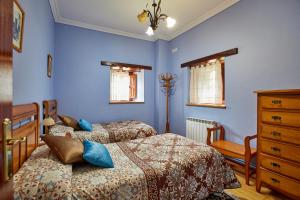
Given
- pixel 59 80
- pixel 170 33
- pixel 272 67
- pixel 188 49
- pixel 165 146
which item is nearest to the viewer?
pixel 165 146

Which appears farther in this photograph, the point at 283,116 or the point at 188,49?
the point at 188,49

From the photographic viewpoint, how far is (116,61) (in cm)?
395

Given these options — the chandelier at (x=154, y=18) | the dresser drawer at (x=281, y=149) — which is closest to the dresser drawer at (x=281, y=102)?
the dresser drawer at (x=281, y=149)

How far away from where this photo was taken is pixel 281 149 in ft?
5.78

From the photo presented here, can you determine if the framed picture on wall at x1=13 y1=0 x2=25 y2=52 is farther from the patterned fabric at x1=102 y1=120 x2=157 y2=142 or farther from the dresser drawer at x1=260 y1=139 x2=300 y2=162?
the dresser drawer at x1=260 y1=139 x2=300 y2=162

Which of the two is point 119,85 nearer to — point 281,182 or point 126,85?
point 126,85

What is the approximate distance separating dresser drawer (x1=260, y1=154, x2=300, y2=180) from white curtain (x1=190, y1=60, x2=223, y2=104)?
1.34 m

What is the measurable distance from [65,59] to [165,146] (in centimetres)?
292

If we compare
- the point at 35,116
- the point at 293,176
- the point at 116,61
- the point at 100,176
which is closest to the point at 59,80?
the point at 116,61

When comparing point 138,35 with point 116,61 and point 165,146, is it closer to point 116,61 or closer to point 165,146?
point 116,61

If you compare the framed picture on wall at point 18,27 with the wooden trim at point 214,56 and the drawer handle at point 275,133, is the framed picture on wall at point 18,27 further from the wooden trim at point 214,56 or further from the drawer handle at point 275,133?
the wooden trim at point 214,56

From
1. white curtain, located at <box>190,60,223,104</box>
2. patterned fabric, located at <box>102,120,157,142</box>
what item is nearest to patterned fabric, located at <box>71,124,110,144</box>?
patterned fabric, located at <box>102,120,157,142</box>

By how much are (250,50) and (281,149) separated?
4.97 feet

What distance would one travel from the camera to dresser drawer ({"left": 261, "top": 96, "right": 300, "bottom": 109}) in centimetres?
164
